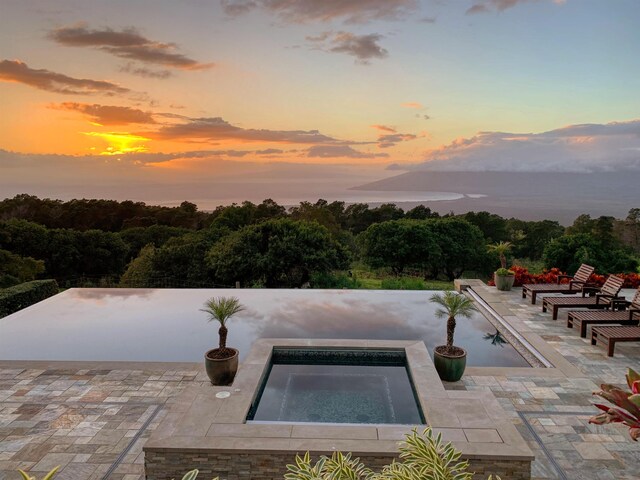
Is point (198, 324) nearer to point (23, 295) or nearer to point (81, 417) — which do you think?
point (81, 417)

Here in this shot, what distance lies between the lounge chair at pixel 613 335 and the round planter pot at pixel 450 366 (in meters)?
2.74

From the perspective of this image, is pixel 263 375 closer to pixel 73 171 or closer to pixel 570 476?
pixel 570 476

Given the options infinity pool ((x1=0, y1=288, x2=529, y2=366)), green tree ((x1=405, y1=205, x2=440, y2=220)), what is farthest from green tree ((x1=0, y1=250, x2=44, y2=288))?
green tree ((x1=405, y1=205, x2=440, y2=220))

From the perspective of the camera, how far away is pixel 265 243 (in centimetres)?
1744

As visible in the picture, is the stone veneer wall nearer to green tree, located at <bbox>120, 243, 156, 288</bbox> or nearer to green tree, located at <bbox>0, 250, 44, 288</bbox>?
green tree, located at <bbox>120, 243, 156, 288</bbox>

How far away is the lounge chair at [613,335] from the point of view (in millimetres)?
7414

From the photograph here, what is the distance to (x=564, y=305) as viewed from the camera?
9430mm

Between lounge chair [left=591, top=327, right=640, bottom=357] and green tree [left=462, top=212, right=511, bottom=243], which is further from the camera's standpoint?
green tree [left=462, top=212, right=511, bottom=243]

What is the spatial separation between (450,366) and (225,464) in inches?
139

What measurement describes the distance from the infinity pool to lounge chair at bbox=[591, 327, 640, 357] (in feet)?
4.31

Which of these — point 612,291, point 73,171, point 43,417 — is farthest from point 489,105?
point 73,171

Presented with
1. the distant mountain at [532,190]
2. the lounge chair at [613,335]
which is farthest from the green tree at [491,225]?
the lounge chair at [613,335]

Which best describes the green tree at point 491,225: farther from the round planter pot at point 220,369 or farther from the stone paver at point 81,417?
the stone paver at point 81,417

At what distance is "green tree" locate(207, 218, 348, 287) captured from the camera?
16641 millimetres
